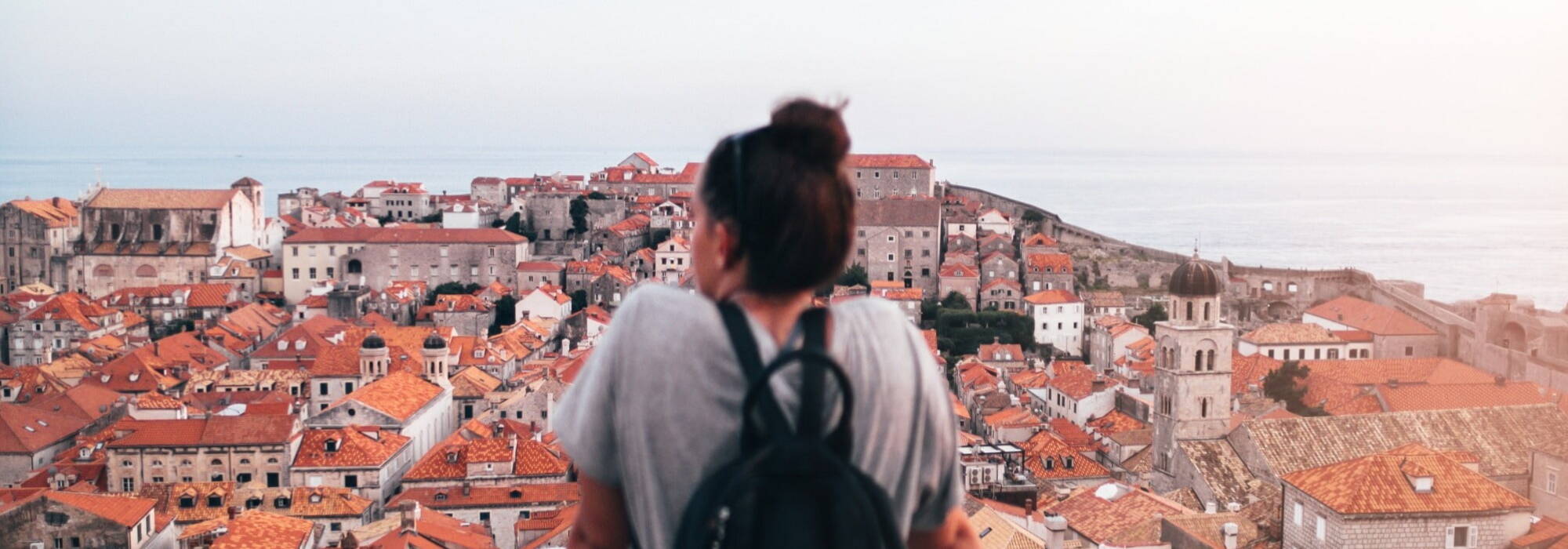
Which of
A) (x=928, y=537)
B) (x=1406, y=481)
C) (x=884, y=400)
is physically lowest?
(x=1406, y=481)

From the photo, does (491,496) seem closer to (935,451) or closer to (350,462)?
(350,462)

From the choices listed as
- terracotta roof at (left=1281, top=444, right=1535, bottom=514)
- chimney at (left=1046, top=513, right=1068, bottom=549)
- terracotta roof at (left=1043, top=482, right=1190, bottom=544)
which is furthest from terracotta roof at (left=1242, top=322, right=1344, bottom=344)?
chimney at (left=1046, top=513, right=1068, bottom=549)

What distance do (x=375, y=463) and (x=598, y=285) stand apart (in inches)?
633

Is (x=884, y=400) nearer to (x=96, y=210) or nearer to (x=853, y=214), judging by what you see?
(x=853, y=214)

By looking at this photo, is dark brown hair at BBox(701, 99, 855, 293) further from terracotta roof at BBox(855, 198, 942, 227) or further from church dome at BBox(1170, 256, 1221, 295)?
terracotta roof at BBox(855, 198, 942, 227)

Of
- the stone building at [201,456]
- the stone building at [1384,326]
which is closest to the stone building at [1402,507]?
the stone building at [201,456]

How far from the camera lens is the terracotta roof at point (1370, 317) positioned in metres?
25.3

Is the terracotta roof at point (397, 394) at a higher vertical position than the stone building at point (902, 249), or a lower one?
→ lower

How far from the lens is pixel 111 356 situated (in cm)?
2638

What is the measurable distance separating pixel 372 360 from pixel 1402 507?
1717cm

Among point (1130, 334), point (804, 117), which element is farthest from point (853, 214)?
point (1130, 334)

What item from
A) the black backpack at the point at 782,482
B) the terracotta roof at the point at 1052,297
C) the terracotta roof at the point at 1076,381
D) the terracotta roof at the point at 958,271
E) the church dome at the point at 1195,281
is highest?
the black backpack at the point at 782,482

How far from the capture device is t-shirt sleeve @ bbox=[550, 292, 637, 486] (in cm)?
119

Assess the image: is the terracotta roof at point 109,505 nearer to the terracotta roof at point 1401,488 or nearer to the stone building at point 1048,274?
the terracotta roof at point 1401,488
